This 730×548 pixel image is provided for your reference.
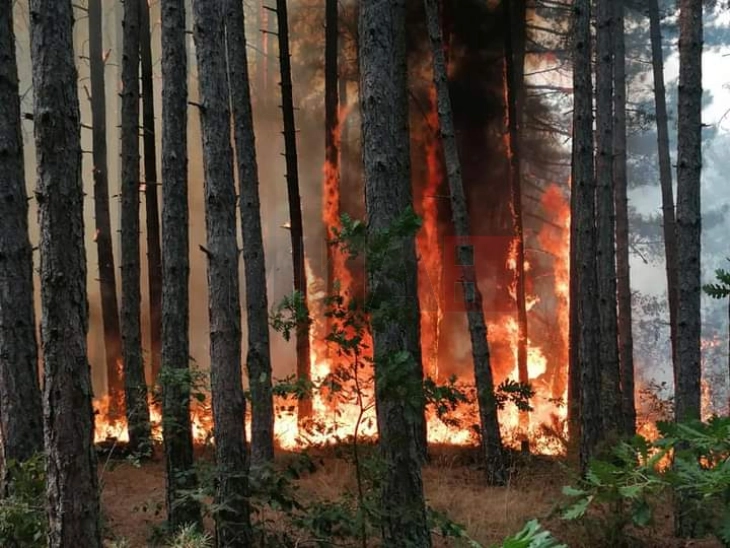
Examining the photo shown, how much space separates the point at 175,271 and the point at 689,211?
5875mm

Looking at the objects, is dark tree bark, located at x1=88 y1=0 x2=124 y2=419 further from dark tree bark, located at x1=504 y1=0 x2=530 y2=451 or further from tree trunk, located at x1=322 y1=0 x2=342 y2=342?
dark tree bark, located at x1=504 y1=0 x2=530 y2=451

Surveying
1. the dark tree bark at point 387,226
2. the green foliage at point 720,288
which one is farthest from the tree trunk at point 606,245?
the green foliage at point 720,288

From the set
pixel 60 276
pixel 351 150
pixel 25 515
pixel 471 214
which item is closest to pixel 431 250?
pixel 471 214

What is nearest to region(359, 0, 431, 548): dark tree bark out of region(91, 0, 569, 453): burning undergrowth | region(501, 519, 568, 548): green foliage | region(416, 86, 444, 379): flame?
region(501, 519, 568, 548): green foliage

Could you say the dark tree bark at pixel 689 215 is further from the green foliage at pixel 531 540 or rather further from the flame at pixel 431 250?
the flame at pixel 431 250

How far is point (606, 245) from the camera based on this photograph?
513 inches

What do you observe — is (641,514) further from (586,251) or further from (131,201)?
(131,201)

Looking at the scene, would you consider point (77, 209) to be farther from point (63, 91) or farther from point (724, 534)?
point (724, 534)

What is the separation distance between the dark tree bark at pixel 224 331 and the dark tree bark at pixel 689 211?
5.04m

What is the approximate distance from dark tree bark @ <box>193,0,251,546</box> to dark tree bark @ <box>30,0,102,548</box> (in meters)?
1.84

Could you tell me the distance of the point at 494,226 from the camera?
62.4 ft

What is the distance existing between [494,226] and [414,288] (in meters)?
9.02

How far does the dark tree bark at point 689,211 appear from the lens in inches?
345

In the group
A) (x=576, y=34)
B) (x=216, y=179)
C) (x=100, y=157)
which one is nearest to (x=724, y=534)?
(x=216, y=179)
